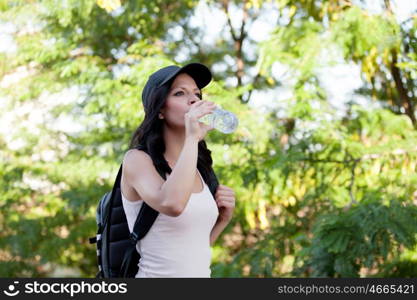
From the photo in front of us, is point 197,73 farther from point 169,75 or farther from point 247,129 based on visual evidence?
point 247,129

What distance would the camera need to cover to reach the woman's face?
1.66 m

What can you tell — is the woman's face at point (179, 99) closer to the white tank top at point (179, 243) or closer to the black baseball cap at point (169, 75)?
the black baseball cap at point (169, 75)

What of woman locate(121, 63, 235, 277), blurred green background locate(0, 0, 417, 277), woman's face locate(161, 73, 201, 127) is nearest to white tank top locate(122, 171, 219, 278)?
woman locate(121, 63, 235, 277)

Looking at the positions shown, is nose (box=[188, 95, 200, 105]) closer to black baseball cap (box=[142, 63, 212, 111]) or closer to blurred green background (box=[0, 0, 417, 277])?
black baseball cap (box=[142, 63, 212, 111])

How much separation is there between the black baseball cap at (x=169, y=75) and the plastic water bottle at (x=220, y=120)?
15 centimetres

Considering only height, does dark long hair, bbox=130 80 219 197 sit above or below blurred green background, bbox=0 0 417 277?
above

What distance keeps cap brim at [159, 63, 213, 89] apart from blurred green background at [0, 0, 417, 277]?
1.97 metres

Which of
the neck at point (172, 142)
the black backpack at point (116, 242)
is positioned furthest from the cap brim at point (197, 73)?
the black backpack at point (116, 242)

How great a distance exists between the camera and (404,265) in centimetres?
406

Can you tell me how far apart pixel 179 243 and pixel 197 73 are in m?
0.48

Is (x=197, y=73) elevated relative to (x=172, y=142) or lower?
elevated

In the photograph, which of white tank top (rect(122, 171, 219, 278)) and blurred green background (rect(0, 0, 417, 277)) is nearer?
white tank top (rect(122, 171, 219, 278))

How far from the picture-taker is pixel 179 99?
167cm

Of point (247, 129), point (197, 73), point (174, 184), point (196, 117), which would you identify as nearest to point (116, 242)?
point (174, 184)
